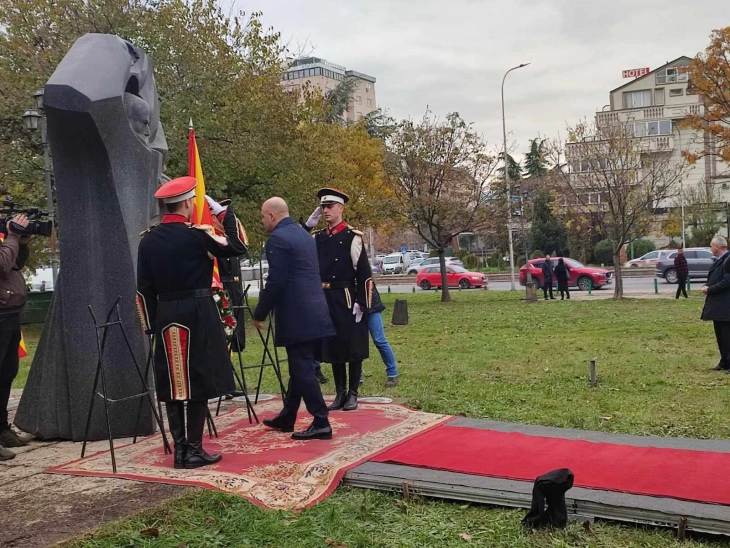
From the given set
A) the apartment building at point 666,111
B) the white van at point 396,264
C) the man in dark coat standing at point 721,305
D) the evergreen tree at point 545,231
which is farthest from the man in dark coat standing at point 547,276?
Result: the white van at point 396,264

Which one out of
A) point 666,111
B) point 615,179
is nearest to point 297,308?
point 615,179

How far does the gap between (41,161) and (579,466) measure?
1888cm

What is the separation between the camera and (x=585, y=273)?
2961 cm

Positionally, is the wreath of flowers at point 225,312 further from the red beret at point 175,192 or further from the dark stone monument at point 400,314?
the dark stone monument at point 400,314

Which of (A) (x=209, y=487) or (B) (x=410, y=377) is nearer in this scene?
(A) (x=209, y=487)

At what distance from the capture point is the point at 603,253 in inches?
1861

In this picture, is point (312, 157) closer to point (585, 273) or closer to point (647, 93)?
point (585, 273)

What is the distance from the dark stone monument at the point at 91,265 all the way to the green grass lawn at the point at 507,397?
2.47 metres

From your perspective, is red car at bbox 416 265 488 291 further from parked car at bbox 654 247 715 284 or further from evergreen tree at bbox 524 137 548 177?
evergreen tree at bbox 524 137 548 177

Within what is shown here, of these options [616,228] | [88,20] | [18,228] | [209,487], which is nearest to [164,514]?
[209,487]

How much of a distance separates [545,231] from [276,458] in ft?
157

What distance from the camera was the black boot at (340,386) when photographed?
7.88 metres

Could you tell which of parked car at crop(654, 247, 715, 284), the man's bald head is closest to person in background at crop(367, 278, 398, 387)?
the man's bald head

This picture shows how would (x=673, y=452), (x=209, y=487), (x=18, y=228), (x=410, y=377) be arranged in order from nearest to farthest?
(x=209, y=487), (x=673, y=452), (x=18, y=228), (x=410, y=377)
